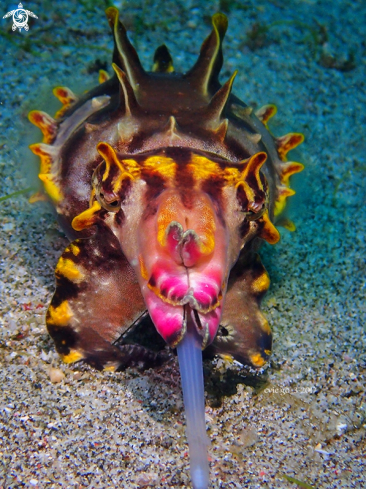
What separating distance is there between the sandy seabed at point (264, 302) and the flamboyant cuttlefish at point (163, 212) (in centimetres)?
30

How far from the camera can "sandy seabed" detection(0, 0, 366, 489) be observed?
2549mm

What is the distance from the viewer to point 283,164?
3.54 m

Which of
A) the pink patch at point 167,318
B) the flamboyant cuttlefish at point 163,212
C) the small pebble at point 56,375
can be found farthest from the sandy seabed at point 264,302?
the pink patch at point 167,318

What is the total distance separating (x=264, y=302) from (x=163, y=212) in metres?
1.86

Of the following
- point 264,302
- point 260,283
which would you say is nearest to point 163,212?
point 260,283

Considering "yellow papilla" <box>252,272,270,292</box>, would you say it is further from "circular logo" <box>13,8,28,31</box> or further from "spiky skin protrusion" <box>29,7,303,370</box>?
"circular logo" <box>13,8,28,31</box>

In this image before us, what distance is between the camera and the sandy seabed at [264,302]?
8.36 ft

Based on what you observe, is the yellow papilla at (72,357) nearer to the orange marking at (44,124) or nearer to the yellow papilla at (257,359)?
the yellow papilla at (257,359)

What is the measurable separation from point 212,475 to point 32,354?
1.36m

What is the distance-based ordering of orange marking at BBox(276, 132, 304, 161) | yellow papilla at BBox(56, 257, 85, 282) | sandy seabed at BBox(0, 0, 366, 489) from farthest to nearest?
orange marking at BBox(276, 132, 304, 161)
yellow papilla at BBox(56, 257, 85, 282)
sandy seabed at BBox(0, 0, 366, 489)

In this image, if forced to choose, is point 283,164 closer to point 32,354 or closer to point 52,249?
point 52,249

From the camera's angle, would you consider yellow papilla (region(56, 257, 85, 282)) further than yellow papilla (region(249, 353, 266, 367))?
No

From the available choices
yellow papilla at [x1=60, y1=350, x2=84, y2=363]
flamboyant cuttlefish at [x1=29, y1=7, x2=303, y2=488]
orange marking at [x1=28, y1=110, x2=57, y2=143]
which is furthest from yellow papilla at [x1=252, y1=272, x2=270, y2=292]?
orange marking at [x1=28, y1=110, x2=57, y2=143]

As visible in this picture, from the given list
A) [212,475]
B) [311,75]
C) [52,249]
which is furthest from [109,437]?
[311,75]
